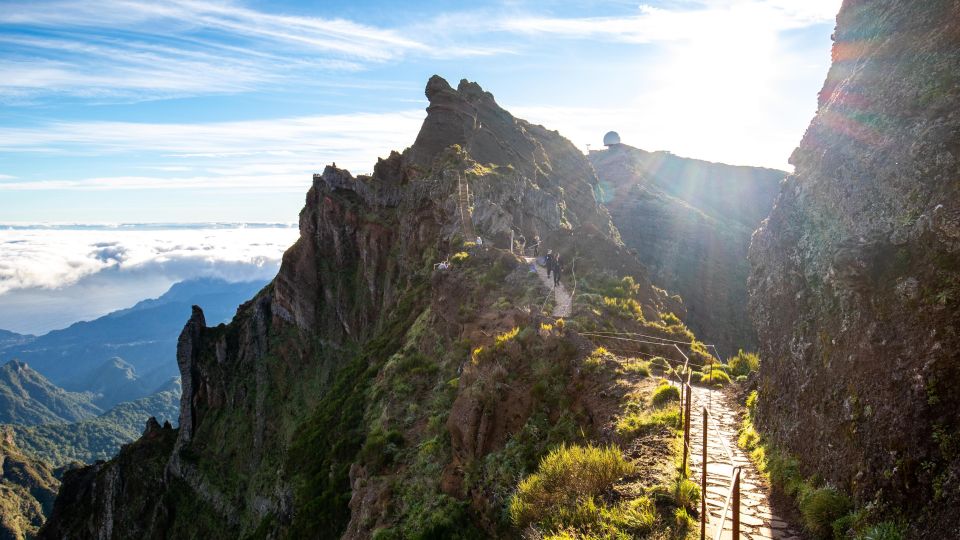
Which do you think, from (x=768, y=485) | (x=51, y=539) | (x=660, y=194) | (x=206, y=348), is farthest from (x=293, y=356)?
(x=660, y=194)

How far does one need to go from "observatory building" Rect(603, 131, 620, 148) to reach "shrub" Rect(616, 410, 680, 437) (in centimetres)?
15789

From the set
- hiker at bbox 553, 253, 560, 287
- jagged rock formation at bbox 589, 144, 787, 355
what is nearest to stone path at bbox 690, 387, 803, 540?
hiker at bbox 553, 253, 560, 287

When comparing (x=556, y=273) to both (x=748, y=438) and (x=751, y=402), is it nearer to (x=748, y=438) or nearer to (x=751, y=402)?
(x=751, y=402)

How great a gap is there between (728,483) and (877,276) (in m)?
4.16

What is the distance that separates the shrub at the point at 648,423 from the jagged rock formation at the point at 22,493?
17797 centimetres

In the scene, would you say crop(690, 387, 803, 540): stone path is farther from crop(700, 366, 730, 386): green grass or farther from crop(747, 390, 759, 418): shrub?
crop(700, 366, 730, 386): green grass

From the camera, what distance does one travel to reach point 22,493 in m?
172

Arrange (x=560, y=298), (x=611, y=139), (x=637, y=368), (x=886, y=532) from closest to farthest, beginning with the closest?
(x=886, y=532), (x=637, y=368), (x=560, y=298), (x=611, y=139)

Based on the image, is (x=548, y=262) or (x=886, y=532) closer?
(x=886, y=532)

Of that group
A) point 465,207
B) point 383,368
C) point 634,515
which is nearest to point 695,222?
point 465,207

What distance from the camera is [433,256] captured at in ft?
146

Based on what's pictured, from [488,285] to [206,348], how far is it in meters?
64.9

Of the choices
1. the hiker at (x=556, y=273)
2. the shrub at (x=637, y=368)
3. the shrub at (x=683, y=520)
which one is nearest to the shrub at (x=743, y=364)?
the shrub at (x=637, y=368)

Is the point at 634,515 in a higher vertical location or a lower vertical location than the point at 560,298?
lower
